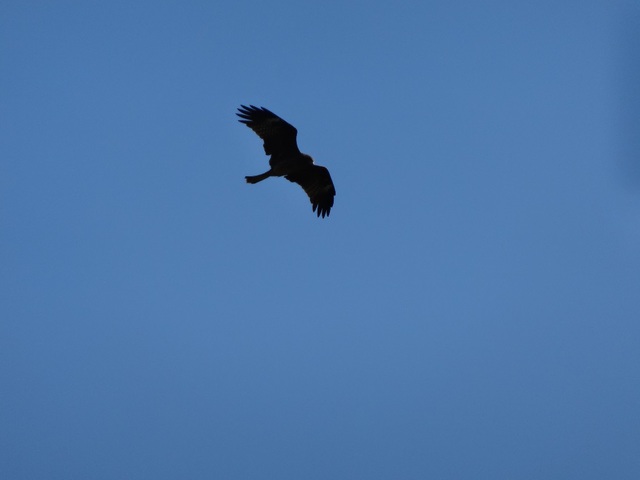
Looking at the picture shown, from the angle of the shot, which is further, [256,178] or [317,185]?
[317,185]

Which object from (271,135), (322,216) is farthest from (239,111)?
(322,216)

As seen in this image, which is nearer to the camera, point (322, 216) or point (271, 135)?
point (271, 135)

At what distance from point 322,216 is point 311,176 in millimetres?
943

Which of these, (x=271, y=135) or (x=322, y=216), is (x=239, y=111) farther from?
(x=322, y=216)

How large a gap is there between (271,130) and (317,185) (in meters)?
1.81

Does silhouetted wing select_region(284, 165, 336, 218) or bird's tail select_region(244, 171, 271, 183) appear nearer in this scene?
bird's tail select_region(244, 171, 271, 183)

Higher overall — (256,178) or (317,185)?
(317,185)

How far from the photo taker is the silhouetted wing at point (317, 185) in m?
23.9

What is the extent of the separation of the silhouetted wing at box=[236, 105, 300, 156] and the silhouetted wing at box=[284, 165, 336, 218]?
2.90 ft

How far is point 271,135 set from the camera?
2295cm

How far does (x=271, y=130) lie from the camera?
22.9m

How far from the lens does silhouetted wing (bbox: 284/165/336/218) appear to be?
23875 millimetres

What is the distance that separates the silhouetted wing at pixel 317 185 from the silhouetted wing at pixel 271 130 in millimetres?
883

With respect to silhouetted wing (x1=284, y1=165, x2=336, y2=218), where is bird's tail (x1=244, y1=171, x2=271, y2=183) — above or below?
below
